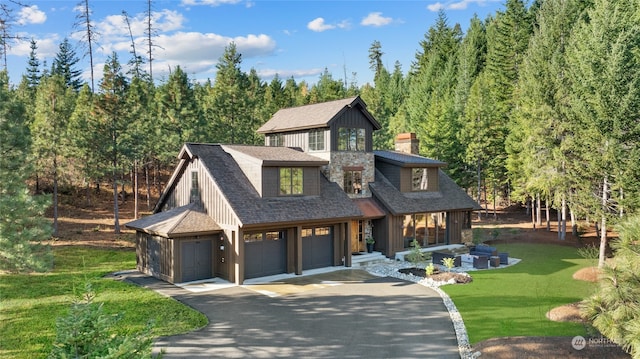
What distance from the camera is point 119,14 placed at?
4391cm

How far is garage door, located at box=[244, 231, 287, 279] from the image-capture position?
19.6 metres

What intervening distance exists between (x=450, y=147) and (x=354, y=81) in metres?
48.7

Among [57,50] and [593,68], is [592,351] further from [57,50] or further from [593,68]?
[57,50]

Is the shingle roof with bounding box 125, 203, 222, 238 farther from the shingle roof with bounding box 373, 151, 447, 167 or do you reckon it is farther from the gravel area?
the shingle roof with bounding box 373, 151, 447, 167

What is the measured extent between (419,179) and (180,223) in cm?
1524

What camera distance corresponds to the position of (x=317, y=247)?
860 inches

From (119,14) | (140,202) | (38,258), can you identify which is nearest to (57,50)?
(119,14)

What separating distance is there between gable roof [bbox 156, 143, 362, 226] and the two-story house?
6 centimetres

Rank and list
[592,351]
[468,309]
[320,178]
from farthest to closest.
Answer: [320,178]
[468,309]
[592,351]

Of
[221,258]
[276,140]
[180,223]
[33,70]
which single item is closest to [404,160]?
[276,140]

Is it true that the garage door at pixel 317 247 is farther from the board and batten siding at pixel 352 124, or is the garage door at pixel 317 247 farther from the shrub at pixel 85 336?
the shrub at pixel 85 336

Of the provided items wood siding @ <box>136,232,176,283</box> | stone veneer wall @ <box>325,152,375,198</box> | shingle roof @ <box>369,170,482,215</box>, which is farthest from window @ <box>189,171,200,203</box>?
shingle roof @ <box>369,170,482,215</box>

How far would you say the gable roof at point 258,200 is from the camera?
1909cm

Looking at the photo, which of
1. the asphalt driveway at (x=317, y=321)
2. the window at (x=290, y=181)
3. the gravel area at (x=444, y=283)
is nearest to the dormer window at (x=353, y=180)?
the window at (x=290, y=181)
